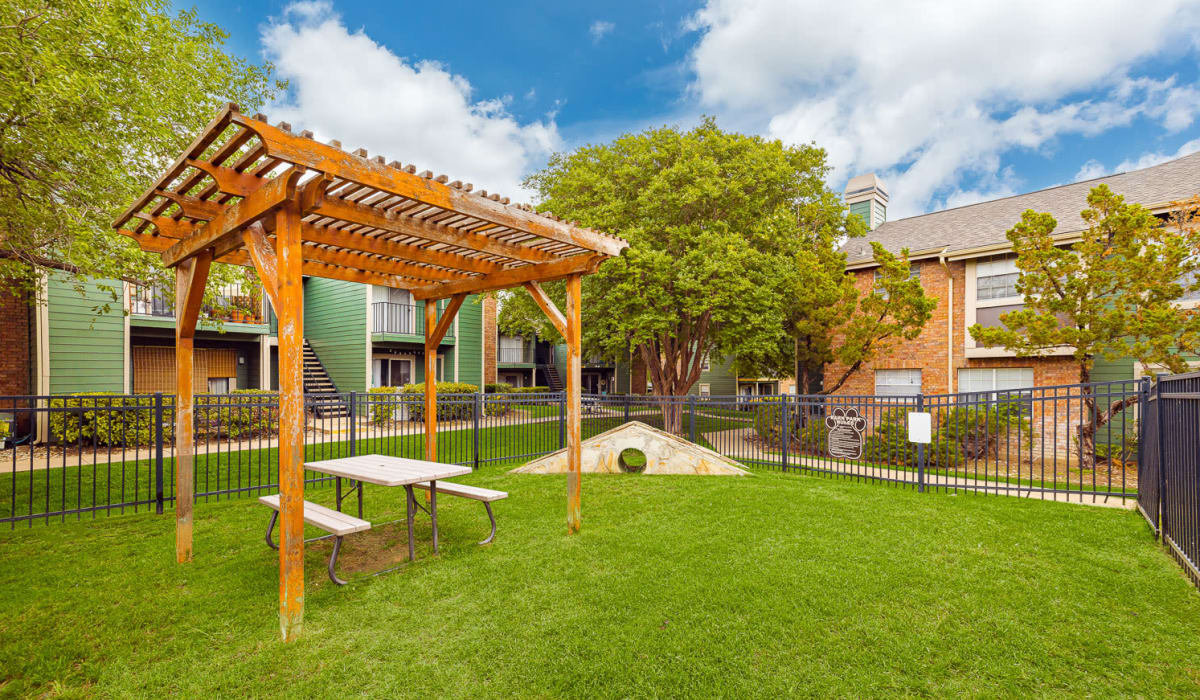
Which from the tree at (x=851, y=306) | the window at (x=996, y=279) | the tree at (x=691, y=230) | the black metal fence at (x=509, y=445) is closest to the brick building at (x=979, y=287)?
the window at (x=996, y=279)

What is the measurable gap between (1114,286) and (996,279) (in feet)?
13.0

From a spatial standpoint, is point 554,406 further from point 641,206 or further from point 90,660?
point 90,660

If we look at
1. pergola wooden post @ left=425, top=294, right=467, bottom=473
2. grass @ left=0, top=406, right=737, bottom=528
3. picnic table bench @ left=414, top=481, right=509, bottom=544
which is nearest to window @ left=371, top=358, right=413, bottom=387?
grass @ left=0, top=406, right=737, bottom=528

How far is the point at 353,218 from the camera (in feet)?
13.5

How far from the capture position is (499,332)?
86.3 ft

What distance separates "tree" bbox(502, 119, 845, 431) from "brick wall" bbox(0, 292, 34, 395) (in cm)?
1361

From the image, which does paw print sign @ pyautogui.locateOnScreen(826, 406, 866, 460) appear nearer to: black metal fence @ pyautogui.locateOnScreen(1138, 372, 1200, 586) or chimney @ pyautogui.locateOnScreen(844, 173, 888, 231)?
black metal fence @ pyautogui.locateOnScreen(1138, 372, 1200, 586)

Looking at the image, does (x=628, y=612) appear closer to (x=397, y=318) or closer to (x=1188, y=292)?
(x=1188, y=292)

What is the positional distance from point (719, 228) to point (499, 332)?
14556 millimetres

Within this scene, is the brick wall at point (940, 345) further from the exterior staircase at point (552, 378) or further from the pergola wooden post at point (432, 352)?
the exterior staircase at point (552, 378)

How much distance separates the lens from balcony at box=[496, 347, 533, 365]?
2605cm

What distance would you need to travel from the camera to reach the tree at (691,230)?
14297mm

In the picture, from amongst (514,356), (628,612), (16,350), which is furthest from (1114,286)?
(16,350)

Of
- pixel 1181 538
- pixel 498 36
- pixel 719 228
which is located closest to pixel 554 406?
pixel 719 228
